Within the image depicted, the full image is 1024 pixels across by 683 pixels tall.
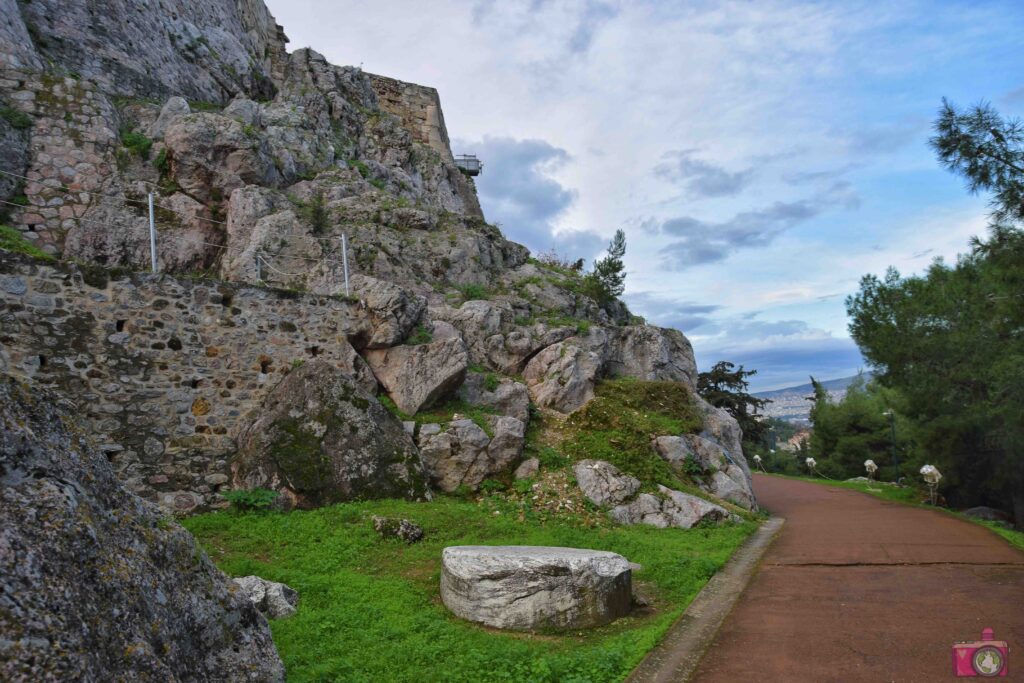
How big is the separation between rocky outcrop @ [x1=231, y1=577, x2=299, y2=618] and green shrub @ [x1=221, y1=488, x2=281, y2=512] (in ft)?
9.68

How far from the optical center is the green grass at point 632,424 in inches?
469

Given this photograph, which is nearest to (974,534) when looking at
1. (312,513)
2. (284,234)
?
(312,513)

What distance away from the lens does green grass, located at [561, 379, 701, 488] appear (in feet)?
39.1

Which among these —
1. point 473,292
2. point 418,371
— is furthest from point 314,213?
point 418,371

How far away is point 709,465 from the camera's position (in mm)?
13398

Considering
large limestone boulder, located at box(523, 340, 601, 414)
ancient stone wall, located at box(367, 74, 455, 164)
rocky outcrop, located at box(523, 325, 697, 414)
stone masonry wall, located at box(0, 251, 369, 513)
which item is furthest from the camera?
ancient stone wall, located at box(367, 74, 455, 164)

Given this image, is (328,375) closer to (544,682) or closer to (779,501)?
(544,682)

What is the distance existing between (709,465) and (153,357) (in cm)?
1098

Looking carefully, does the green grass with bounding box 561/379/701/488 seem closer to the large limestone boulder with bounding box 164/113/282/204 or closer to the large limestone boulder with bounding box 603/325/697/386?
the large limestone boulder with bounding box 603/325/697/386

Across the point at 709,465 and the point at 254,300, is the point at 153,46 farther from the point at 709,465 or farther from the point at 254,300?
the point at 709,465

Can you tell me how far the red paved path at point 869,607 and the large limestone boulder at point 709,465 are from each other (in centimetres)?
148

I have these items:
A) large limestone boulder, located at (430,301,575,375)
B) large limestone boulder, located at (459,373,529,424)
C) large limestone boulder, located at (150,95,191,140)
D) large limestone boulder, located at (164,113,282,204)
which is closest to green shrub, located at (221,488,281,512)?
large limestone boulder, located at (459,373,529,424)

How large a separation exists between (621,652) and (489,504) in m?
4.90

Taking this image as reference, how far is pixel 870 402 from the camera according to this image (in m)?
32.9
